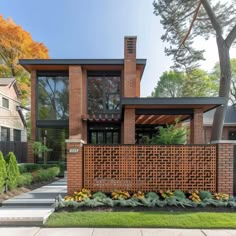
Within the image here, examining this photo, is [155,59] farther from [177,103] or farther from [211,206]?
[211,206]

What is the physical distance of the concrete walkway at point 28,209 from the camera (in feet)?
19.4

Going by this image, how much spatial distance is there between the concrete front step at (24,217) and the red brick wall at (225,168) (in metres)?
4.89

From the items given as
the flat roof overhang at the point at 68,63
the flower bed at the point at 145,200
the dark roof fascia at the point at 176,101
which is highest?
the flat roof overhang at the point at 68,63

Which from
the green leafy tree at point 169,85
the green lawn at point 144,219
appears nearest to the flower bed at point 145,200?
the green lawn at point 144,219

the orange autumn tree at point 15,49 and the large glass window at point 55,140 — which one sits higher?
the orange autumn tree at point 15,49

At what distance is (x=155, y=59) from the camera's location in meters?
20.4

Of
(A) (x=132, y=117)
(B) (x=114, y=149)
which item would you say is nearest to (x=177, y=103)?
(A) (x=132, y=117)

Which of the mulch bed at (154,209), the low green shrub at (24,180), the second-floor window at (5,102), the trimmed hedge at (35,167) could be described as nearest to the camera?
the mulch bed at (154,209)

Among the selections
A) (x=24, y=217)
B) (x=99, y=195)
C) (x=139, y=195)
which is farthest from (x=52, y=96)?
(x=24, y=217)

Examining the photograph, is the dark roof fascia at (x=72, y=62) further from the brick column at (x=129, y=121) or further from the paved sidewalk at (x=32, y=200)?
the paved sidewalk at (x=32, y=200)

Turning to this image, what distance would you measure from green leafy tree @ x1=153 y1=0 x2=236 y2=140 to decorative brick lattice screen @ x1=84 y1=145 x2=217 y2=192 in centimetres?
516

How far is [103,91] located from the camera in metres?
16.0

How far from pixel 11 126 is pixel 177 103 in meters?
16.9

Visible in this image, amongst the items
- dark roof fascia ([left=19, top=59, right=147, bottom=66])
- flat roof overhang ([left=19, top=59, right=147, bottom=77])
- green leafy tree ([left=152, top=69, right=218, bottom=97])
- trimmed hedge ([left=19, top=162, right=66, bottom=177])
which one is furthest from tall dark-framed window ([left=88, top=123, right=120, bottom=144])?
green leafy tree ([left=152, top=69, right=218, bottom=97])
